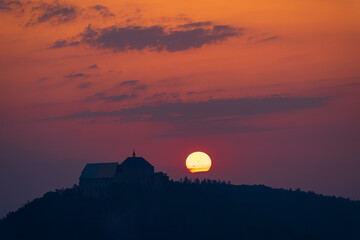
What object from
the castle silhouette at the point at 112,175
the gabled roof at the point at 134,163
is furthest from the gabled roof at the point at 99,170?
the gabled roof at the point at 134,163

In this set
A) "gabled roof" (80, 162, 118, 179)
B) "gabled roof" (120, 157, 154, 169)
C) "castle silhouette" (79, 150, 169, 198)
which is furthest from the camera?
"gabled roof" (120, 157, 154, 169)

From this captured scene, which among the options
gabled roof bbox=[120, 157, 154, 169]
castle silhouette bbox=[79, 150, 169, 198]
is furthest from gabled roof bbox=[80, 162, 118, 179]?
gabled roof bbox=[120, 157, 154, 169]

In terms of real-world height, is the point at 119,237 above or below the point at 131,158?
below

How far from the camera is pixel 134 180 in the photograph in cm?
19100

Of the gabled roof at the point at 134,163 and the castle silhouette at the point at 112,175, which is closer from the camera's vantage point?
the castle silhouette at the point at 112,175

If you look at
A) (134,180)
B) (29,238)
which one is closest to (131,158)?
(134,180)

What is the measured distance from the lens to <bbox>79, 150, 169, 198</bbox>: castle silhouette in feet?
609

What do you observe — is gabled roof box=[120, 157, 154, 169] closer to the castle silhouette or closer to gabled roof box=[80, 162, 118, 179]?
the castle silhouette

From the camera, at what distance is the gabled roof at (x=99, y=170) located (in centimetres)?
18512

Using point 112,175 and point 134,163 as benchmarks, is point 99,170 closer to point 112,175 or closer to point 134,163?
point 112,175

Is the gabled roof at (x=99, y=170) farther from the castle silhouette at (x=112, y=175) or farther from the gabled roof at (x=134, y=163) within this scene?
the gabled roof at (x=134, y=163)

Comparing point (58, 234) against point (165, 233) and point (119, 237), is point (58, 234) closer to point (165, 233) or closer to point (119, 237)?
point (119, 237)

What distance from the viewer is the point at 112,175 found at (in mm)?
185500

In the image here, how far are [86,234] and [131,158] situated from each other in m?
23.7
